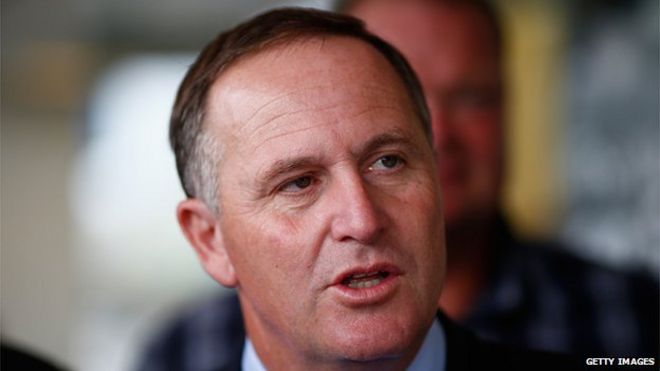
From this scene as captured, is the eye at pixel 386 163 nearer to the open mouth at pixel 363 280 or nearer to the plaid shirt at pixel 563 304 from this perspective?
the open mouth at pixel 363 280

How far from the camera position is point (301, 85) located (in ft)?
4.67

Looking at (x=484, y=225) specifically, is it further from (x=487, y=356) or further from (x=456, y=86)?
(x=487, y=356)

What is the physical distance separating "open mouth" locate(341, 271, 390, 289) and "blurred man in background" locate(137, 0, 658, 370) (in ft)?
2.73

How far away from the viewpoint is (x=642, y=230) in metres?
3.21

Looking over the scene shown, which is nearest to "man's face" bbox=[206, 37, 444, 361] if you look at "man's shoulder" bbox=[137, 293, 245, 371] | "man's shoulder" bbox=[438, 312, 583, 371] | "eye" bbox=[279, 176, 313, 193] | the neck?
"eye" bbox=[279, 176, 313, 193]

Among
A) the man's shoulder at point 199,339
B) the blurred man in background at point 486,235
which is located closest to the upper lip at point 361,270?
the blurred man in background at point 486,235

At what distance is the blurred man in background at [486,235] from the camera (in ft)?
7.40

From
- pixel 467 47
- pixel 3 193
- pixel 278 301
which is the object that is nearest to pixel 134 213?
pixel 3 193

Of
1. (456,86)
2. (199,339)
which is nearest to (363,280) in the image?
(456,86)

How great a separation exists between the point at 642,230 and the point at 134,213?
3.42 meters

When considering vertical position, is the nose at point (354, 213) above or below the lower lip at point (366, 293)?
above

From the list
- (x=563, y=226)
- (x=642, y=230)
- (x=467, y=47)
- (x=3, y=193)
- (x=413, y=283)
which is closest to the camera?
(x=413, y=283)

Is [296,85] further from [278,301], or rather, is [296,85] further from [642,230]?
[642,230]

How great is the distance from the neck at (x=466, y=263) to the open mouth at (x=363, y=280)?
94 cm
